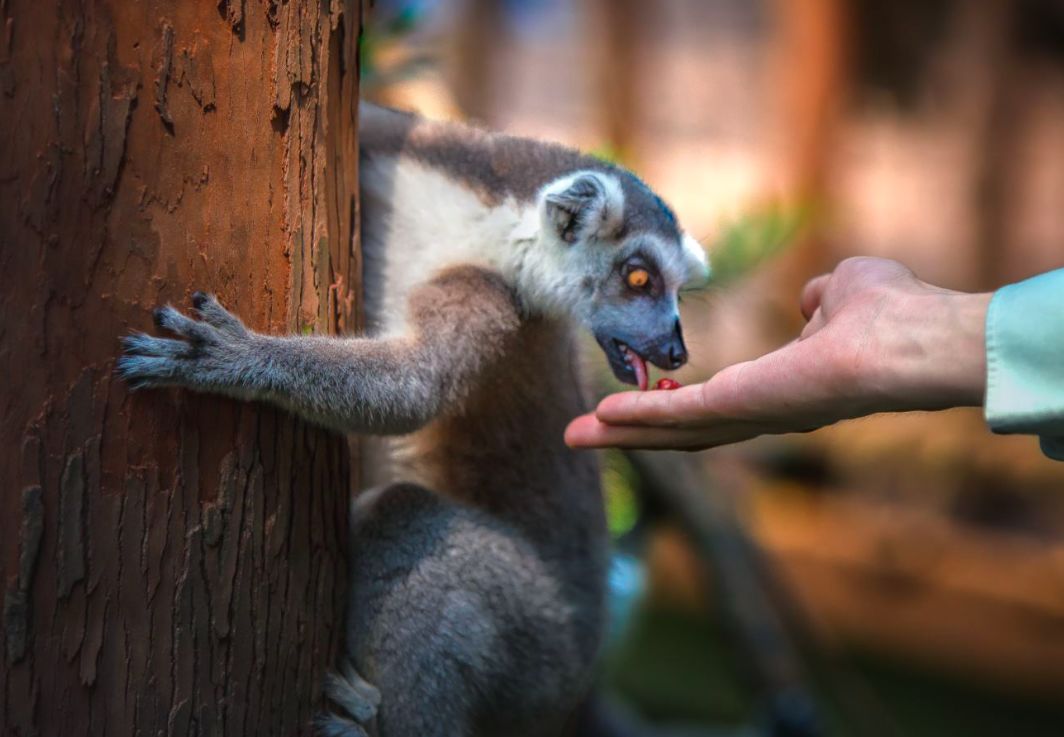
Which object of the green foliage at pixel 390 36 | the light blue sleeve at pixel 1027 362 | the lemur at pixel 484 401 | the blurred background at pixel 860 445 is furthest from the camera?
the blurred background at pixel 860 445

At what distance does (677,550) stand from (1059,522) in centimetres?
374

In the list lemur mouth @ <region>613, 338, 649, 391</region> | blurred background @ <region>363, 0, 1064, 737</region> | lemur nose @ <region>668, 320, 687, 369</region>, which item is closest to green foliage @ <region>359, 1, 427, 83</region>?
lemur mouth @ <region>613, 338, 649, 391</region>

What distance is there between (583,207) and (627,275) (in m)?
0.31

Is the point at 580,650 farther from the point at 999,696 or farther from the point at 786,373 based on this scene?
the point at 999,696

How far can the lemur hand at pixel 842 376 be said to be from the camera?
2312 millimetres

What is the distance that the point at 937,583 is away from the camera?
32.8ft

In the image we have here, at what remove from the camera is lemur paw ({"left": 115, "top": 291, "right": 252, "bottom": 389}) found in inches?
91.6

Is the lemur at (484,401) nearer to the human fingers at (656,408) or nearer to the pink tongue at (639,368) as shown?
the pink tongue at (639,368)

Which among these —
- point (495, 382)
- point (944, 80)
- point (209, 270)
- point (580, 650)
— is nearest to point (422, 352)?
point (495, 382)

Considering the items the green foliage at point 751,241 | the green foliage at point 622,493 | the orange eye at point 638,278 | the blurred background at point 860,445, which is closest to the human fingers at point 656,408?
the orange eye at point 638,278

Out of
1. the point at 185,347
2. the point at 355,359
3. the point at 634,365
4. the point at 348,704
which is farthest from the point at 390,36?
the point at 348,704

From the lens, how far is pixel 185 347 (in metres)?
2.40

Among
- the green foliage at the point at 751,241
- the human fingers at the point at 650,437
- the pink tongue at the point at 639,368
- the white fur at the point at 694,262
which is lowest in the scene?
the human fingers at the point at 650,437

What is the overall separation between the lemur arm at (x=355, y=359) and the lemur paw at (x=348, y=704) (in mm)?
679
